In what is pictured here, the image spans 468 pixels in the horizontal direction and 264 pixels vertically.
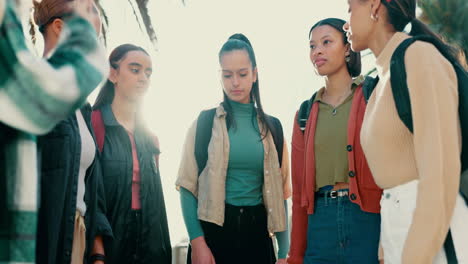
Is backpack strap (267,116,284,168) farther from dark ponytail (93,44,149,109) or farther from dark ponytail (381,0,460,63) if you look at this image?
dark ponytail (381,0,460,63)

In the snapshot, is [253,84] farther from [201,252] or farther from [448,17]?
[448,17]

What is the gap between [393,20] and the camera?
256cm

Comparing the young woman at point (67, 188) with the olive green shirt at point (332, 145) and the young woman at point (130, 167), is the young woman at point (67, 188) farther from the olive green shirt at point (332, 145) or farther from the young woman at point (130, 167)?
the olive green shirt at point (332, 145)

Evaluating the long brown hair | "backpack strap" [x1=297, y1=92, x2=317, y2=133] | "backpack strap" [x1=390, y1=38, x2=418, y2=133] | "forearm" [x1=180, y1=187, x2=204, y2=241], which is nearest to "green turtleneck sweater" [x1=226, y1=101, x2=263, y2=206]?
"forearm" [x1=180, y1=187, x2=204, y2=241]

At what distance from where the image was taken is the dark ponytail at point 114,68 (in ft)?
14.0

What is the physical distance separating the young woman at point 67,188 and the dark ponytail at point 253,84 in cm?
120

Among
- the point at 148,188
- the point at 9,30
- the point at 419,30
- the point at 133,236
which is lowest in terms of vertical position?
the point at 133,236

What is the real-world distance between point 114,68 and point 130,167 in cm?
106

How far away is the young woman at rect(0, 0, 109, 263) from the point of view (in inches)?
53.3

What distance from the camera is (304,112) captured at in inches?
143

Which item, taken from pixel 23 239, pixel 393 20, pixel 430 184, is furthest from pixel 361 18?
pixel 23 239

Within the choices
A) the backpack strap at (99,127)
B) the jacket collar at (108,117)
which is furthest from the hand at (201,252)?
the jacket collar at (108,117)

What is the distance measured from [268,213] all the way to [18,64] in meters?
2.77

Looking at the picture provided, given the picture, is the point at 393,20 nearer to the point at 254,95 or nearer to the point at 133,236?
the point at 254,95
